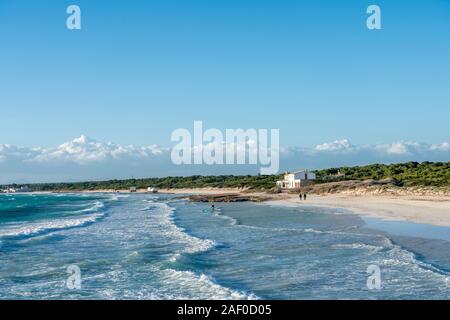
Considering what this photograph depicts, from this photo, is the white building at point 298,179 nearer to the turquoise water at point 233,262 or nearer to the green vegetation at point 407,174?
the green vegetation at point 407,174

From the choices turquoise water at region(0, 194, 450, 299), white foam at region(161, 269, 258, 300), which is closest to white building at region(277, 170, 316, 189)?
turquoise water at region(0, 194, 450, 299)

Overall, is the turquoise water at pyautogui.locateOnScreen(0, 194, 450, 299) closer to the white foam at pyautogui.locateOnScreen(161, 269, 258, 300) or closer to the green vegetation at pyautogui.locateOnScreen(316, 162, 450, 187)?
the white foam at pyautogui.locateOnScreen(161, 269, 258, 300)

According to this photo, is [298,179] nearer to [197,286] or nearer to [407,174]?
[407,174]

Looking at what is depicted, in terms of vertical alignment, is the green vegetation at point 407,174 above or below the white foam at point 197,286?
above

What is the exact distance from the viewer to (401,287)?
13.7 m

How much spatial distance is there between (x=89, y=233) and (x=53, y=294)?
16.9m

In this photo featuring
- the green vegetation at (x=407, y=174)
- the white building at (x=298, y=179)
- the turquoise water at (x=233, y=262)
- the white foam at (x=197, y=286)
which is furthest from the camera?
the white building at (x=298, y=179)

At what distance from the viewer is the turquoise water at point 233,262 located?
14000mm

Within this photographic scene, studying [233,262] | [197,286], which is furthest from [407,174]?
[197,286]

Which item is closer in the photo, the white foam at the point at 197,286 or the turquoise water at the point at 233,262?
the white foam at the point at 197,286

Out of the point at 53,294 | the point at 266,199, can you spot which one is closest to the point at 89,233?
the point at 53,294

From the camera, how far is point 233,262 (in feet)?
61.4

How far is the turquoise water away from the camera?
1400cm

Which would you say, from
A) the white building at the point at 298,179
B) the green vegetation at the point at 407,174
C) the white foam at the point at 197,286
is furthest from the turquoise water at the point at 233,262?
the white building at the point at 298,179
